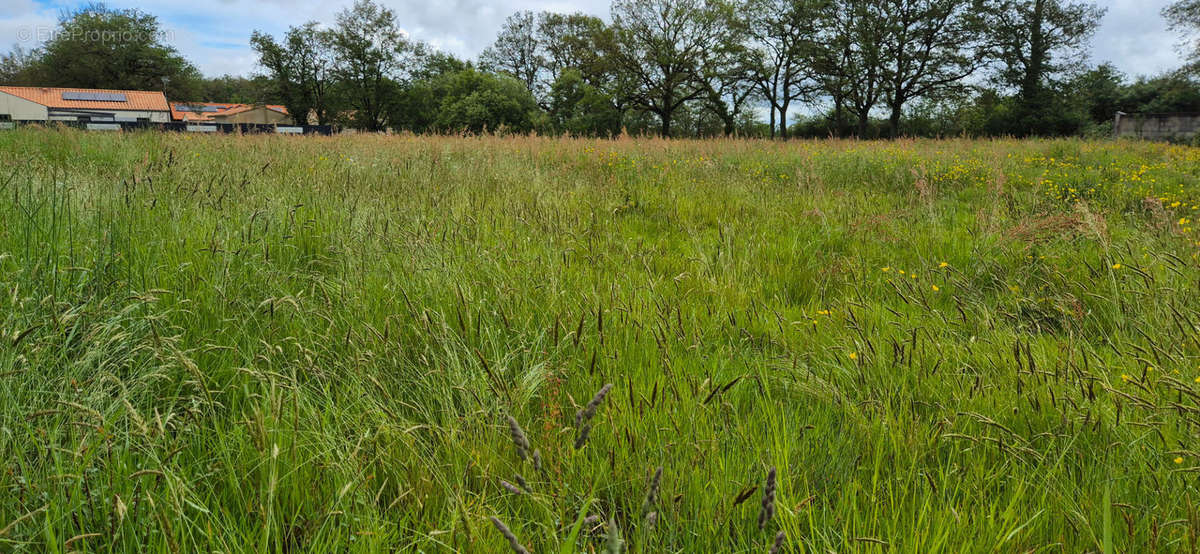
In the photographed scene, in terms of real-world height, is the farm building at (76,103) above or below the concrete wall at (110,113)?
above

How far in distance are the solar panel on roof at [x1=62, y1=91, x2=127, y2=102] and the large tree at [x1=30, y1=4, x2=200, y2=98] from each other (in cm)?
460

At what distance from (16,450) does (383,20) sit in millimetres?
62615

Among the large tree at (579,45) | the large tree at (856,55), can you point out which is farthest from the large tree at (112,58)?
the large tree at (856,55)

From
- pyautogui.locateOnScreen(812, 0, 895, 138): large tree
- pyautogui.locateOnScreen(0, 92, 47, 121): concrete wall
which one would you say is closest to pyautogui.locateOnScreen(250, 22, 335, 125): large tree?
pyautogui.locateOnScreen(0, 92, 47, 121): concrete wall

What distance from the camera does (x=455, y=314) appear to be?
2246 millimetres

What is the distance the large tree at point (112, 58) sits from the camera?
55.1 m

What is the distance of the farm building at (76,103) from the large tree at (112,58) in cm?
401

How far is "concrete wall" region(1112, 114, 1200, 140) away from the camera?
18.5m

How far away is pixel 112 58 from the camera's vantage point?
5578cm

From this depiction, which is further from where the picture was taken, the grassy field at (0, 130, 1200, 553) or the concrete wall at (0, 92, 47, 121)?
the concrete wall at (0, 92, 47, 121)

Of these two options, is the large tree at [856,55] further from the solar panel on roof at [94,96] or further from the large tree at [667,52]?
the solar panel on roof at [94,96]

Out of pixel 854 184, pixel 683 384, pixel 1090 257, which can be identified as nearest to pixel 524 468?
pixel 683 384

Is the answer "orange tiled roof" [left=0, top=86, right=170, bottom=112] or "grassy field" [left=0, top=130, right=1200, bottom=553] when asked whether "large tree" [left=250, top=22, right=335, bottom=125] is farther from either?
"grassy field" [left=0, top=130, right=1200, bottom=553]

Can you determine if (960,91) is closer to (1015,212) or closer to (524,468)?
(1015,212)
